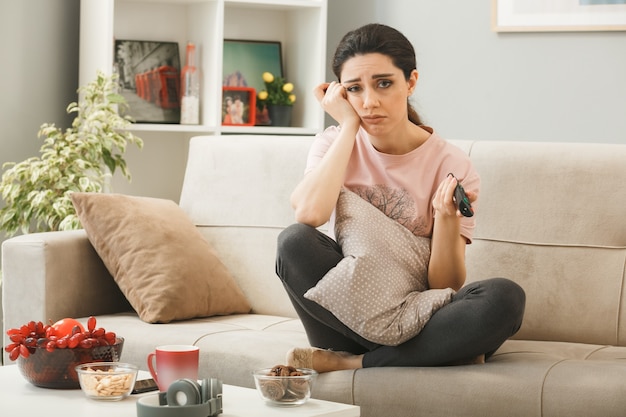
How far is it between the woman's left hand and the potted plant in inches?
74.2

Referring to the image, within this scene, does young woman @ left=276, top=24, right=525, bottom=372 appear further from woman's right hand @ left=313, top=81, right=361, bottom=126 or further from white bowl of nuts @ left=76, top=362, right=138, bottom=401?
white bowl of nuts @ left=76, top=362, right=138, bottom=401

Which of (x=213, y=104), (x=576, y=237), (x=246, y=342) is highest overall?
(x=213, y=104)

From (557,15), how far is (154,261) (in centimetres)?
187

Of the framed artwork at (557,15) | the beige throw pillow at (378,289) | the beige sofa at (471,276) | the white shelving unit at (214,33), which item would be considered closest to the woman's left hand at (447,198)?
the beige throw pillow at (378,289)

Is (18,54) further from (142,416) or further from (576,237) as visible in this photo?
(142,416)

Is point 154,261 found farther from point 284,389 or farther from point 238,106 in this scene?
point 238,106

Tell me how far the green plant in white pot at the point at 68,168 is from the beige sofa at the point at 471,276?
67 centimetres

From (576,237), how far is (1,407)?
150cm

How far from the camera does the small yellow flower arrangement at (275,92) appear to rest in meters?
4.03

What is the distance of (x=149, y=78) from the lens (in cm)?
382

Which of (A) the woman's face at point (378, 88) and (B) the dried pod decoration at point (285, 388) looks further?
(A) the woman's face at point (378, 88)

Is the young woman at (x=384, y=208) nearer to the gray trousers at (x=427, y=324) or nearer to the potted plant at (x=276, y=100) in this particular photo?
the gray trousers at (x=427, y=324)

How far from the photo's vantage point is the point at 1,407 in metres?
1.63

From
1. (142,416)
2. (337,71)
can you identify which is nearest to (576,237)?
(337,71)
